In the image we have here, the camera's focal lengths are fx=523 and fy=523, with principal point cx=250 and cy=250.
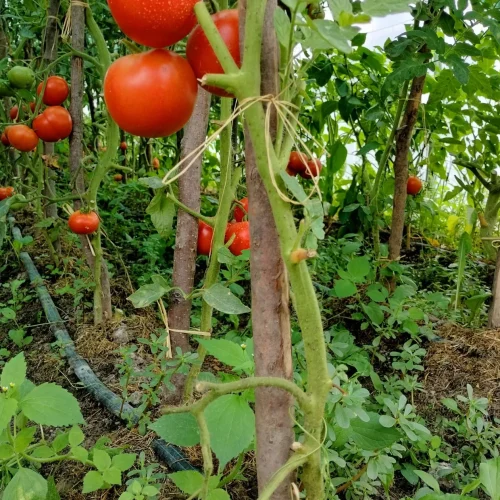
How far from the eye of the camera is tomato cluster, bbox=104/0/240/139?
608 mm

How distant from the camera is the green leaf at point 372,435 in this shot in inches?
33.2

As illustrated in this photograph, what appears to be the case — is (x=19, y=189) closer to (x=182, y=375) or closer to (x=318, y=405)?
(x=182, y=375)

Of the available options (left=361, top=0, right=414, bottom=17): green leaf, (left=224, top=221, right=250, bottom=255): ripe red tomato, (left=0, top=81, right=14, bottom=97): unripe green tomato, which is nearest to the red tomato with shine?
(left=0, top=81, right=14, bottom=97): unripe green tomato

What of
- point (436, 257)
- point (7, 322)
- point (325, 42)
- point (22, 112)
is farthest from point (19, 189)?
point (325, 42)

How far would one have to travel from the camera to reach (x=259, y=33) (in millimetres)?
541

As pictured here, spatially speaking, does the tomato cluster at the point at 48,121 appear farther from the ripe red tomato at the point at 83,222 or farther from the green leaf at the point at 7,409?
the green leaf at the point at 7,409

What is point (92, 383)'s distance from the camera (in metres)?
1.50

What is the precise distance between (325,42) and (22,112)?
2.24 metres

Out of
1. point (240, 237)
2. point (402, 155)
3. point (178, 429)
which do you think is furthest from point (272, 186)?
point (402, 155)

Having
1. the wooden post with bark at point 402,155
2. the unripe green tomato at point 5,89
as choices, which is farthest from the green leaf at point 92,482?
the unripe green tomato at point 5,89

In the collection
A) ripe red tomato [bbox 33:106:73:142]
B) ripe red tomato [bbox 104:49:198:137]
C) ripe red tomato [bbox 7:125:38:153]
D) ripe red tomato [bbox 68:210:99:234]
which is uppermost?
ripe red tomato [bbox 104:49:198:137]

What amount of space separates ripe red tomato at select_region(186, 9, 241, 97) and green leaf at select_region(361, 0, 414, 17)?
201mm

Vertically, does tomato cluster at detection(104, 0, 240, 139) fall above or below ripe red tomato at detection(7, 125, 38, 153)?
above

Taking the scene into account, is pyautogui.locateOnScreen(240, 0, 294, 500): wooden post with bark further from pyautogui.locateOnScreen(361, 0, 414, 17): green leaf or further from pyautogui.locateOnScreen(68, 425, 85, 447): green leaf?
pyautogui.locateOnScreen(68, 425, 85, 447): green leaf
